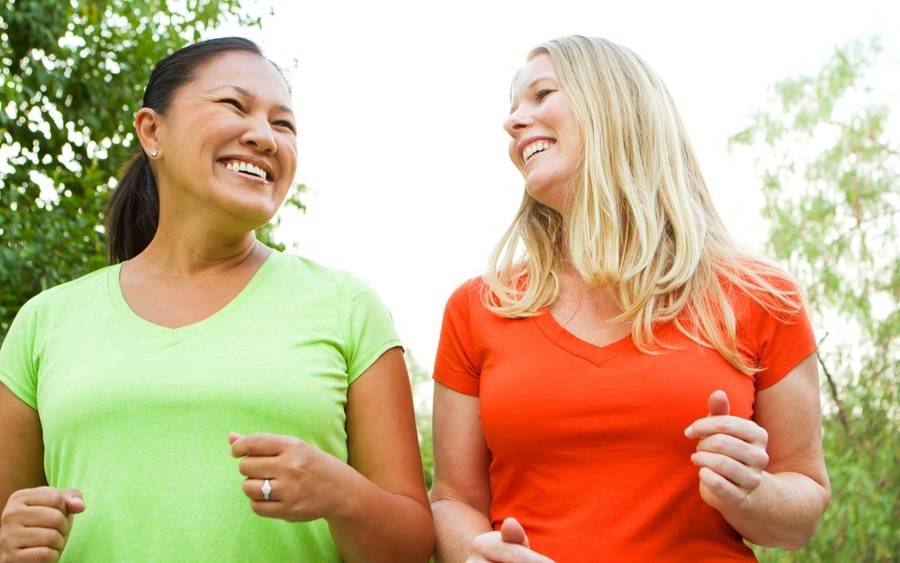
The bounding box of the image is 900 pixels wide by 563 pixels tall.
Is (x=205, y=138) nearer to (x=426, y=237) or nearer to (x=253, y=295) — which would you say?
(x=253, y=295)

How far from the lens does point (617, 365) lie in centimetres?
227

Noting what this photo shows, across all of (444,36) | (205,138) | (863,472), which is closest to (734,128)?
(863,472)

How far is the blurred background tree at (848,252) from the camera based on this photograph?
20.0ft

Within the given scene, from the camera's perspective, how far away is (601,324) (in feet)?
7.87

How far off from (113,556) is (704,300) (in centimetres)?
135

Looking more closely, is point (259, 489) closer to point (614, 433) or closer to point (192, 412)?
point (192, 412)

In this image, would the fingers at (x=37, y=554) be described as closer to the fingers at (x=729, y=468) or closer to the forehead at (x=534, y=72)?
the fingers at (x=729, y=468)

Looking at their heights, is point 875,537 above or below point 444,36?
below

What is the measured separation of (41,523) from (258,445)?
0.46 meters

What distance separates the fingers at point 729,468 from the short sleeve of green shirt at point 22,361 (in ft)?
4.63

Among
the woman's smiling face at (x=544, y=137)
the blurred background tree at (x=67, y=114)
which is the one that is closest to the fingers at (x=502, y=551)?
the woman's smiling face at (x=544, y=137)

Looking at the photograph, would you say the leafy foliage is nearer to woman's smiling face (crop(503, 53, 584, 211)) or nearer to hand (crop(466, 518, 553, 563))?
woman's smiling face (crop(503, 53, 584, 211))

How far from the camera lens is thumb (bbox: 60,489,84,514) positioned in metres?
1.98

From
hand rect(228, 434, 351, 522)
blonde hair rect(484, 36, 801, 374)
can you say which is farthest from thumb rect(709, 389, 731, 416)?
hand rect(228, 434, 351, 522)
